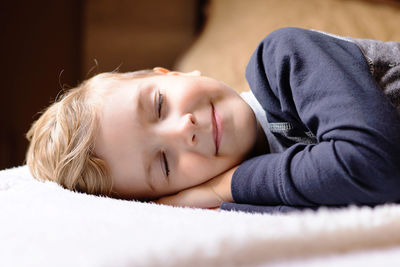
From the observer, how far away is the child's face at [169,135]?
2.20 ft

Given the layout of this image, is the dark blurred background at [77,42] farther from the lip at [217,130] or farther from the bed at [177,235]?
the bed at [177,235]

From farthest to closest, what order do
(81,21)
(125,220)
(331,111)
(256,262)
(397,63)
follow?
(81,21), (397,63), (331,111), (125,220), (256,262)

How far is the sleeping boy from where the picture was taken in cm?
56

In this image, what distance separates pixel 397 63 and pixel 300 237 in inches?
17.8

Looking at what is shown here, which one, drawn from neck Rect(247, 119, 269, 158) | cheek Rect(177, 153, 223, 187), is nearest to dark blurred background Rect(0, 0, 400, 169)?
A: neck Rect(247, 119, 269, 158)

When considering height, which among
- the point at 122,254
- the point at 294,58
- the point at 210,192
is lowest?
the point at 210,192

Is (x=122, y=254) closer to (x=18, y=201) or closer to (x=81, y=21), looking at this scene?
(x=18, y=201)

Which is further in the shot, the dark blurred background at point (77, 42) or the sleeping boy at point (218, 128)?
the dark blurred background at point (77, 42)

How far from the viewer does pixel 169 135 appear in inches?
26.1

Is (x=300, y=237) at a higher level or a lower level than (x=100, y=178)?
higher

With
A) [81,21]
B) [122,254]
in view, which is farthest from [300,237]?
[81,21]

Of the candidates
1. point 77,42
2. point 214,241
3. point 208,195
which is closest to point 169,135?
point 208,195

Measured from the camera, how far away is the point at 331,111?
526 mm

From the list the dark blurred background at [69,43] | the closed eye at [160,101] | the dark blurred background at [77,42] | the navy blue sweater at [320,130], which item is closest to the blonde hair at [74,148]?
the closed eye at [160,101]
